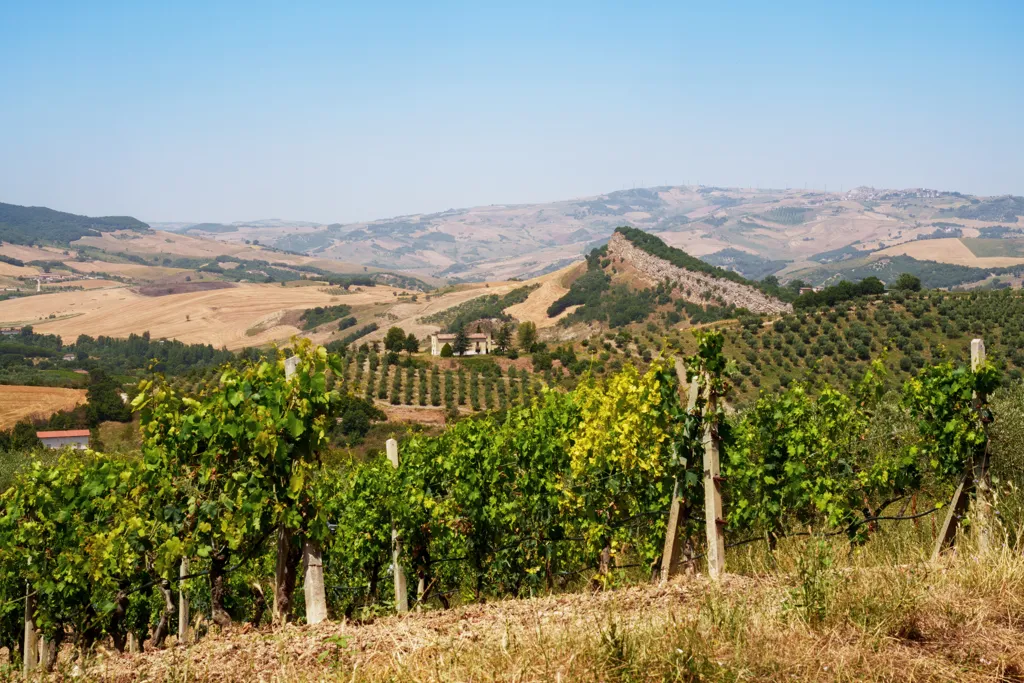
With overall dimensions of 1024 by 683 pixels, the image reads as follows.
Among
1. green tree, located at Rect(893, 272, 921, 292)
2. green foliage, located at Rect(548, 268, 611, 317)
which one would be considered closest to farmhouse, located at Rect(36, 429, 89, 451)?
green tree, located at Rect(893, 272, 921, 292)

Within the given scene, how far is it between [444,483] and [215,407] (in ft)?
15.3

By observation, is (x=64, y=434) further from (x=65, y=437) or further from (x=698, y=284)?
(x=698, y=284)

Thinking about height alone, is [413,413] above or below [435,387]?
below

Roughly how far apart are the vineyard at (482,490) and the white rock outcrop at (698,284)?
77.0 metres

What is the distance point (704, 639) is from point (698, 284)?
100400 mm

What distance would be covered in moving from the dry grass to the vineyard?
1.16m

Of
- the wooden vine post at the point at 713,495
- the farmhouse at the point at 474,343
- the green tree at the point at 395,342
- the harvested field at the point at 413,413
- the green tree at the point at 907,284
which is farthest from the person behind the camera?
the farmhouse at the point at 474,343

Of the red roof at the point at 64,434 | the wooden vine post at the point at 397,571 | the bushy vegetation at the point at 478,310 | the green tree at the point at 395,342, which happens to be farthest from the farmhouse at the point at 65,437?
the bushy vegetation at the point at 478,310

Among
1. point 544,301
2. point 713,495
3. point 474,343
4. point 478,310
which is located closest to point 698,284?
point 544,301

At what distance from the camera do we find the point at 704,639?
4.73 meters

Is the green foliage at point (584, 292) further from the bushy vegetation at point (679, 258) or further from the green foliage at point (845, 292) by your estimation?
the green foliage at point (845, 292)

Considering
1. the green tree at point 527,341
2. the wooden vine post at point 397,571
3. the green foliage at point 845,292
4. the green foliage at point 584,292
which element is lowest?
the green tree at point 527,341

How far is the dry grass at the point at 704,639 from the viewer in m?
4.50

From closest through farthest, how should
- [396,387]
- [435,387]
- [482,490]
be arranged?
[482,490], [396,387], [435,387]
